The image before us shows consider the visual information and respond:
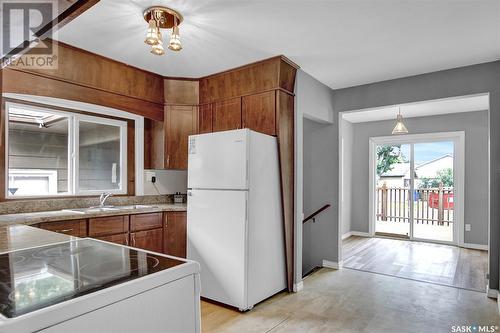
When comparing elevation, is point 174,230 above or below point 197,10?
below

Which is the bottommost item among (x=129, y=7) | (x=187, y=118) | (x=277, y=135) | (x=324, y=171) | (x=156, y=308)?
(x=156, y=308)

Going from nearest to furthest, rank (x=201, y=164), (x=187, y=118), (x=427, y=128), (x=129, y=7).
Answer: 1. (x=129, y=7)
2. (x=201, y=164)
3. (x=187, y=118)
4. (x=427, y=128)

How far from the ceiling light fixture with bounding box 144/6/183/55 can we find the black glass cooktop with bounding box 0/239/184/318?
1.53 meters

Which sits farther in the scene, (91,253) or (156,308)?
(91,253)

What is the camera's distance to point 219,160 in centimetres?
306

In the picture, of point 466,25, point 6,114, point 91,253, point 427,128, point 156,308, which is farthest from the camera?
point 427,128

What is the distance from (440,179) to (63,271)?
6.58 meters

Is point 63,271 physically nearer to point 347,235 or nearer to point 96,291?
point 96,291

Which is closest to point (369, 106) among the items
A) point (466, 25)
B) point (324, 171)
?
point (324, 171)

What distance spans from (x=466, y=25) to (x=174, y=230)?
3.51 m

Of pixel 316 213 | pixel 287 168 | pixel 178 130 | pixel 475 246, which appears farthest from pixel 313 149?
pixel 475 246

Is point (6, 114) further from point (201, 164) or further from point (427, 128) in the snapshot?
point (427, 128)

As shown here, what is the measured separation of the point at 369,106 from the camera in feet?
13.4

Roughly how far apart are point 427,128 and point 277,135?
416cm
